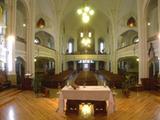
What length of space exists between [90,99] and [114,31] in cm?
2026

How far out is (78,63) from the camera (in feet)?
123

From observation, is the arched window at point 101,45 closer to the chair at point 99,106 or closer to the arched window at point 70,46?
the arched window at point 70,46

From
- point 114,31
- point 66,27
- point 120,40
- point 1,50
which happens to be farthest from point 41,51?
point 66,27

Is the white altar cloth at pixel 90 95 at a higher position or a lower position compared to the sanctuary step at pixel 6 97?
higher

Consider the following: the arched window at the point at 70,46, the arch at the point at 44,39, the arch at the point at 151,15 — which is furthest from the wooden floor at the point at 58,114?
the arched window at the point at 70,46

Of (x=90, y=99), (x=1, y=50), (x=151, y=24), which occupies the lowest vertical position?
(x=90, y=99)

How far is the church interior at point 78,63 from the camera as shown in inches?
294

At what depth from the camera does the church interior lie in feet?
24.5

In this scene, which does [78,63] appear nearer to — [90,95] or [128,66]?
[128,66]

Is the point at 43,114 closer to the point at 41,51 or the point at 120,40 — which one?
the point at 41,51

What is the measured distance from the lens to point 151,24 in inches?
703

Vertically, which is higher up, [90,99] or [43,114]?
[90,99]

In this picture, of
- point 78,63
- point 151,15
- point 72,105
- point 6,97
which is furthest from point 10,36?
point 78,63

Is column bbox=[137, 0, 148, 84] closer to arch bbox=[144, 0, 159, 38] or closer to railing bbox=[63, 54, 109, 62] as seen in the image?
arch bbox=[144, 0, 159, 38]
